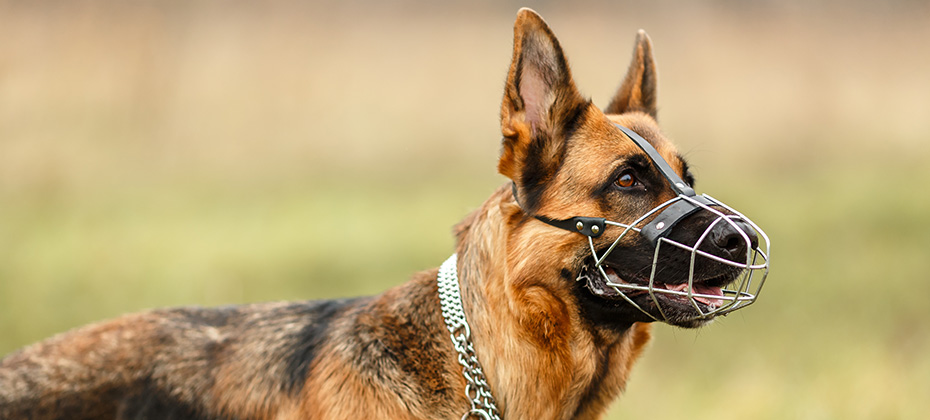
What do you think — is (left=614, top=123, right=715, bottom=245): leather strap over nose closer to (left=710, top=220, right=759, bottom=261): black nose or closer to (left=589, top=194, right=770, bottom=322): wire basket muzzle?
(left=589, top=194, right=770, bottom=322): wire basket muzzle

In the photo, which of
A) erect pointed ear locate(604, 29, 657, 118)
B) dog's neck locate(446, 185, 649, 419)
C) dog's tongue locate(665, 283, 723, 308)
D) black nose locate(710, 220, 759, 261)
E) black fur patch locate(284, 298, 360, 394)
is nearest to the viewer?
black nose locate(710, 220, 759, 261)

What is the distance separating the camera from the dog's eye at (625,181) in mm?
3182

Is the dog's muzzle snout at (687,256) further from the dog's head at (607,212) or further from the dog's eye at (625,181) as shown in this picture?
the dog's eye at (625,181)

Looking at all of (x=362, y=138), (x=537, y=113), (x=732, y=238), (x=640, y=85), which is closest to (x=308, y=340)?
(x=537, y=113)

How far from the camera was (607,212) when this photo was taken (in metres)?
3.13

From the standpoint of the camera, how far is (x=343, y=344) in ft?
11.3

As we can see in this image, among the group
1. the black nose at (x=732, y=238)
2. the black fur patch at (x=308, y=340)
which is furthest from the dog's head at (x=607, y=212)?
the black fur patch at (x=308, y=340)

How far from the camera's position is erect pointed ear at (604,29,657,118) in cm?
393

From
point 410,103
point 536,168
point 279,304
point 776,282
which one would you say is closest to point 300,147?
point 410,103

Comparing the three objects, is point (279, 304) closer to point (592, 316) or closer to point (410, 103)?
point (592, 316)

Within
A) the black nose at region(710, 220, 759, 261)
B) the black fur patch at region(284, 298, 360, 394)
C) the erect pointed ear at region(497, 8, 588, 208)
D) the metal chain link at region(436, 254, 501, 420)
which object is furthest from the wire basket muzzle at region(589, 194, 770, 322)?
the black fur patch at region(284, 298, 360, 394)

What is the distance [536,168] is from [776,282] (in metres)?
5.59

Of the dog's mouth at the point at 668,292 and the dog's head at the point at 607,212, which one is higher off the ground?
the dog's head at the point at 607,212

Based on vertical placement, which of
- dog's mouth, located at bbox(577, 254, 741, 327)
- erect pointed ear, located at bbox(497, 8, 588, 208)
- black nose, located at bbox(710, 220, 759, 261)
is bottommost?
dog's mouth, located at bbox(577, 254, 741, 327)
